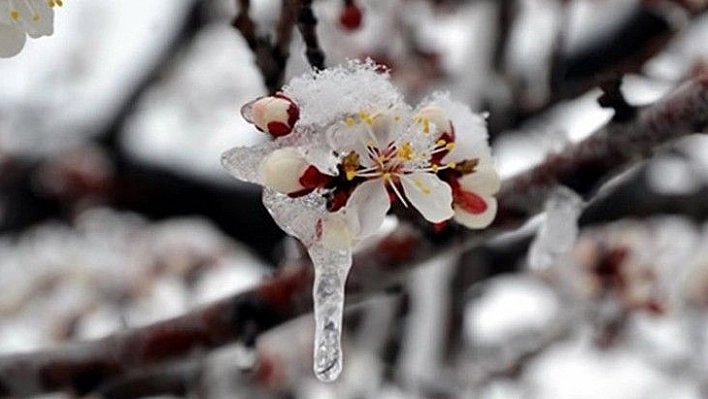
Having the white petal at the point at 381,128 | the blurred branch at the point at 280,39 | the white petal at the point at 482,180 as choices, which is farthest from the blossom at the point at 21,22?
the white petal at the point at 482,180

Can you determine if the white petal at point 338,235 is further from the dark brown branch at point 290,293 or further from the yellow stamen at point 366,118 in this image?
the dark brown branch at point 290,293

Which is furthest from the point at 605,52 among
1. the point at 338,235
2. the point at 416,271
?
the point at 338,235

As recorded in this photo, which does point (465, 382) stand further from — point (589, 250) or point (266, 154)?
point (266, 154)

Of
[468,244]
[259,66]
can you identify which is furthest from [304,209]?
[468,244]

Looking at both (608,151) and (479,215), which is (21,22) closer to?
(479,215)

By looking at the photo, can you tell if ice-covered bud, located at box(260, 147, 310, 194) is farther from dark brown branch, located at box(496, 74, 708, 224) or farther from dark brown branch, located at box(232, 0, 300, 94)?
dark brown branch, located at box(496, 74, 708, 224)
